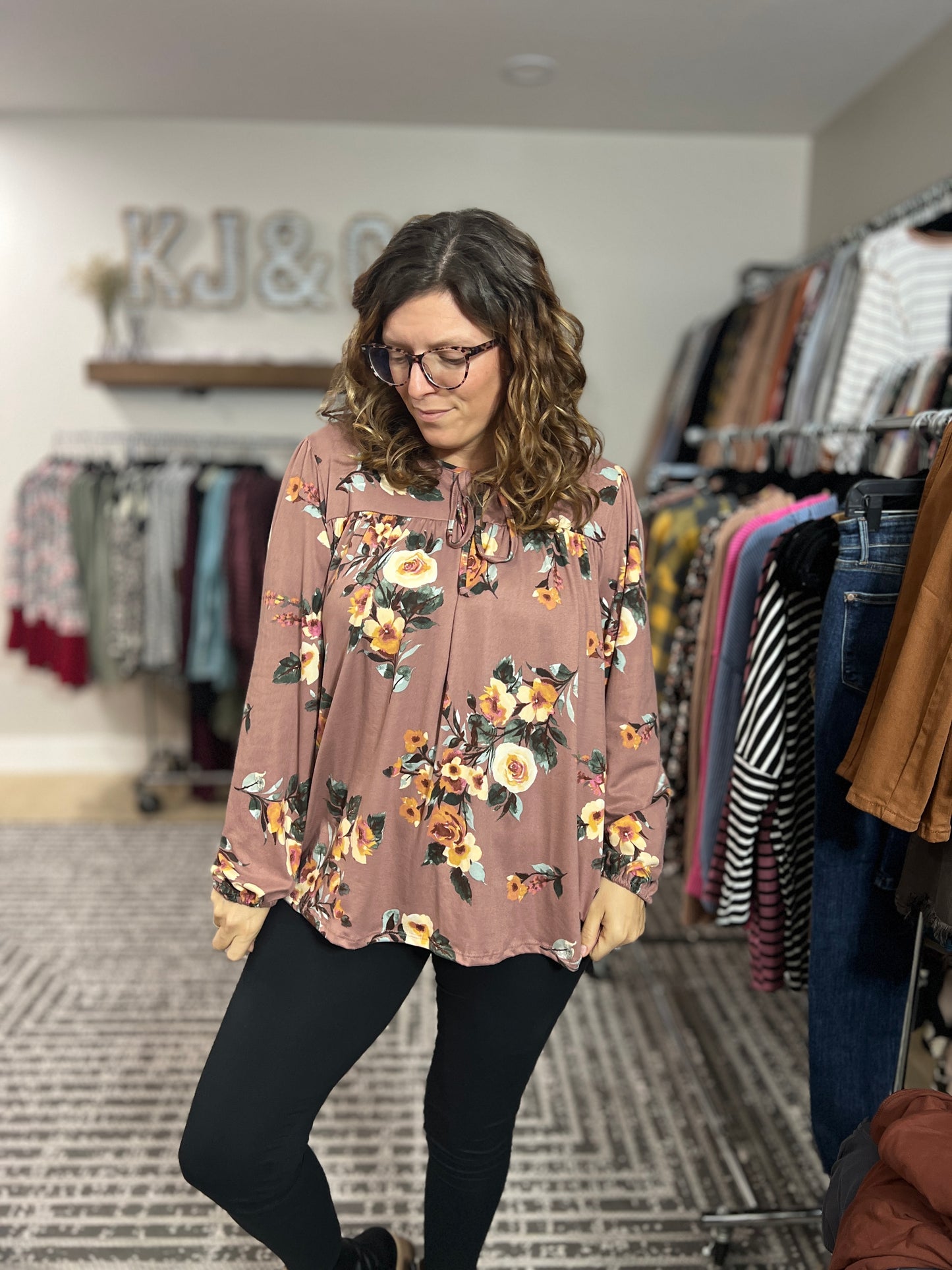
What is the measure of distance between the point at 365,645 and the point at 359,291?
0.39 meters

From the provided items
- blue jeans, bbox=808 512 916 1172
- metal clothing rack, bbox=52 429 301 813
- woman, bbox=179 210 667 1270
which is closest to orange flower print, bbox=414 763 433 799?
woman, bbox=179 210 667 1270

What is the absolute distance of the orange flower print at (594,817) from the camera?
113 cm

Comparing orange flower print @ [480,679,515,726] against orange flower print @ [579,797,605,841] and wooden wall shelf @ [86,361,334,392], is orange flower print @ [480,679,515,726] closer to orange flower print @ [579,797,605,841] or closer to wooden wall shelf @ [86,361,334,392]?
orange flower print @ [579,797,605,841]

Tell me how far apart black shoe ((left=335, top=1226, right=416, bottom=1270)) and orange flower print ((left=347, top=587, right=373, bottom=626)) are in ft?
2.56

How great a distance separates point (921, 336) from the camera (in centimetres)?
235

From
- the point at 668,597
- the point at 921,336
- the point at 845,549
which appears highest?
the point at 921,336

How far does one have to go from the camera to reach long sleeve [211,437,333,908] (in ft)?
3.51

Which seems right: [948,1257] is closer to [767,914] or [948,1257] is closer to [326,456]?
[767,914]

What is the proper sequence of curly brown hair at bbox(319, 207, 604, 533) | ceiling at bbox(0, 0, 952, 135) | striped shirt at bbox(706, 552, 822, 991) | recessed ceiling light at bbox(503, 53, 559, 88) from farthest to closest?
recessed ceiling light at bbox(503, 53, 559, 88) → ceiling at bbox(0, 0, 952, 135) → striped shirt at bbox(706, 552, 822, 991) → curly brown hair at bbox(319, 207, 604, 533)

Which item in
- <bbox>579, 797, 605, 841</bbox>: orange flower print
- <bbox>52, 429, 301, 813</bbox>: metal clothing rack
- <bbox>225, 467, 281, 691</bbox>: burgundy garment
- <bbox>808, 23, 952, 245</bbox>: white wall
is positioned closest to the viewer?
<bbox>579, 797, 605, 841</bbox>: orange flower print

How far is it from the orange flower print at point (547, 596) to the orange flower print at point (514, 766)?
157 millimetres

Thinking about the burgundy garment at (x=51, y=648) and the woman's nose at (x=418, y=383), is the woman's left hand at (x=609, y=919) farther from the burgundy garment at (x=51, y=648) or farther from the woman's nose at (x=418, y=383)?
the burgundy garment at (x=51, y=648)

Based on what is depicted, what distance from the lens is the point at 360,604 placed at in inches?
42.1

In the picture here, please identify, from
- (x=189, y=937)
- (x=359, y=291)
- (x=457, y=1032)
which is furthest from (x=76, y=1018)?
(x=359, y=291)
